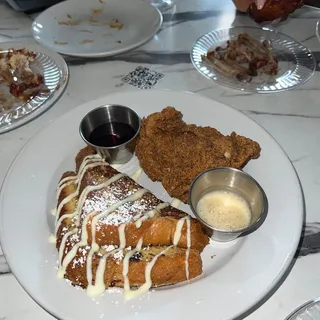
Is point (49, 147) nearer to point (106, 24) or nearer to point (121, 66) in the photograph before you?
point (121, 66)

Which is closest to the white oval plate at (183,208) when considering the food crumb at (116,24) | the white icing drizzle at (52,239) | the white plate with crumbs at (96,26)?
the white icing drizzle at (52,239)

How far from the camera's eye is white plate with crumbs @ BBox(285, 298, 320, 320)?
1182mm

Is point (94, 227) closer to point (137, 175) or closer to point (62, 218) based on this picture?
point (62, 218)

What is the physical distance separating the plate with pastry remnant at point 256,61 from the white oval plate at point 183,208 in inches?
12.5

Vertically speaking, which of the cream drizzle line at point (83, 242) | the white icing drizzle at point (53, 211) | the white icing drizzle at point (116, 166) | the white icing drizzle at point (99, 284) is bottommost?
the white icing drizzle at point (53, 211)

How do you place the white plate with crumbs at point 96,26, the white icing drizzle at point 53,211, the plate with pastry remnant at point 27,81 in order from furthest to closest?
1. the white plate with crumbs at point 96,26
2. the plate with pastry remnant at point 27,81
3. the white icing drizzle at point 53,211

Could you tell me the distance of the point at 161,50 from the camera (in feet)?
7.49

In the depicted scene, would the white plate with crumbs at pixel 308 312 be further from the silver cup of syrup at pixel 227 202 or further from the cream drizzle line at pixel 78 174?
the cream drizzle line at pixel 78 174

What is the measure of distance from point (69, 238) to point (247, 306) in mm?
566

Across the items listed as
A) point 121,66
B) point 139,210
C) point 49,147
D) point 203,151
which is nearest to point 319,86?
point 203,151

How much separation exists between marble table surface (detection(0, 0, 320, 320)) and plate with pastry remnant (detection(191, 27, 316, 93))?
4 centimetres

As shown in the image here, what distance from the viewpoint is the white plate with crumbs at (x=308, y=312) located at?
1.18 meters

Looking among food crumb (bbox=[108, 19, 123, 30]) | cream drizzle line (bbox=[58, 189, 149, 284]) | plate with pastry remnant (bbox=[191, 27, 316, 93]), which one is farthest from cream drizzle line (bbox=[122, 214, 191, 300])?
food crumb (bbox=[108, 19, 123, 30])

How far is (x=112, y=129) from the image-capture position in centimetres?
172
